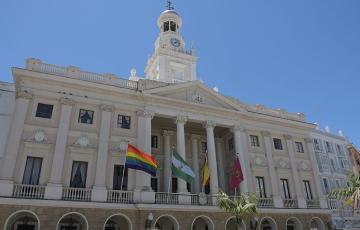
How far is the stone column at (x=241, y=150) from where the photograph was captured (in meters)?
28.0

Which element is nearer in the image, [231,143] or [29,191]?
[29,191]

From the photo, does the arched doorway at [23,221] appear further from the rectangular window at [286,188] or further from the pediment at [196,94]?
the rectangular window at [286,188]

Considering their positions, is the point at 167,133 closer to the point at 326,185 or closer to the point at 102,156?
the point at 102,156

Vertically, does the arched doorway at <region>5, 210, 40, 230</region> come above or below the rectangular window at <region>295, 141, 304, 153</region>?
below

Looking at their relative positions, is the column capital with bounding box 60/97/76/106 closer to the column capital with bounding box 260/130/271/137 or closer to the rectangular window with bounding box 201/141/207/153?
the rectangular window with bounding box 201/141/207/153

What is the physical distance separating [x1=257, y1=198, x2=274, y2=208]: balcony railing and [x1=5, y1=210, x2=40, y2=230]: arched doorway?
1797 centimetres

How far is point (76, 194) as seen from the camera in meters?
21.8

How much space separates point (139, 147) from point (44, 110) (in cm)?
778

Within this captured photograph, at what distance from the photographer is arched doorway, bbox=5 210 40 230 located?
20.3 meters

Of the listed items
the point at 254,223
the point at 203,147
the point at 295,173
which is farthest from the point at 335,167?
the point at 254,223

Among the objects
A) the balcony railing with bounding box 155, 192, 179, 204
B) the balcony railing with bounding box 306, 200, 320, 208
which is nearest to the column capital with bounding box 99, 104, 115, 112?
the balcony railing with bounding box 155, 192, 179, 204

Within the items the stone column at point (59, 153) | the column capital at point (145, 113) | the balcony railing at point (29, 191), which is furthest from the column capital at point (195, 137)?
the balcony railing at point (29, 191)

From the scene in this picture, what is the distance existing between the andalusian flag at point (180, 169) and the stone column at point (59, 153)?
27.1ft

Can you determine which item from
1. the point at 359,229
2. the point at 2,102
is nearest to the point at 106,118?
the point at 2,102
